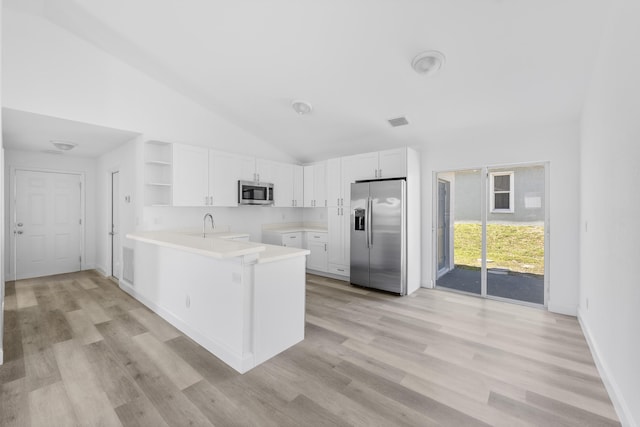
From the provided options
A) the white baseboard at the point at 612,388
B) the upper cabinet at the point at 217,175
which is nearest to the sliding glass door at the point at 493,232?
the white baseboard at the point at 612,388

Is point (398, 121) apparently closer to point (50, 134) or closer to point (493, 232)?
point (493, 232)

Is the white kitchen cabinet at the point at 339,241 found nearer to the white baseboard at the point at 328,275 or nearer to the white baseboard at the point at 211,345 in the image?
the white baseboard at the point at 328,275

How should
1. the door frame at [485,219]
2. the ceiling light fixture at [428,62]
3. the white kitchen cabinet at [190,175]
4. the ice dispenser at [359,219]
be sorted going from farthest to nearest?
the ice dispenser at [359,219] → the white kitchen cabinet at [190,175] → the door frame at [485,219] → the ceiling light fixture at [428,62]

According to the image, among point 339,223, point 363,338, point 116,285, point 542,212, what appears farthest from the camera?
point 339,223

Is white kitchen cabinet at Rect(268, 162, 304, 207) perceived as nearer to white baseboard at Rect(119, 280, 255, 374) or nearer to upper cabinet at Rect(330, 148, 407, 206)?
upper cabinet at Rect(330, 148, 407, 206)

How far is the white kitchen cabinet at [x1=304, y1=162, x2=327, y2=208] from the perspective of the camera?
5.64m

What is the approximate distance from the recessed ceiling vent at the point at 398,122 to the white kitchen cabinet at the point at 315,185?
178cm

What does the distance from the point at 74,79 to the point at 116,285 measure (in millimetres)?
3126

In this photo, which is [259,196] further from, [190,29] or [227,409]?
[227,409]

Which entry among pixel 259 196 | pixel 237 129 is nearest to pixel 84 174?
pixel 237 129

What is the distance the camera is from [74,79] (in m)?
3.46

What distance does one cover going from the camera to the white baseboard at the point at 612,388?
1675 mm

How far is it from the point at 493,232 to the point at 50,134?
6.54m

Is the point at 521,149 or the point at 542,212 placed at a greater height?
the point at 521,149
